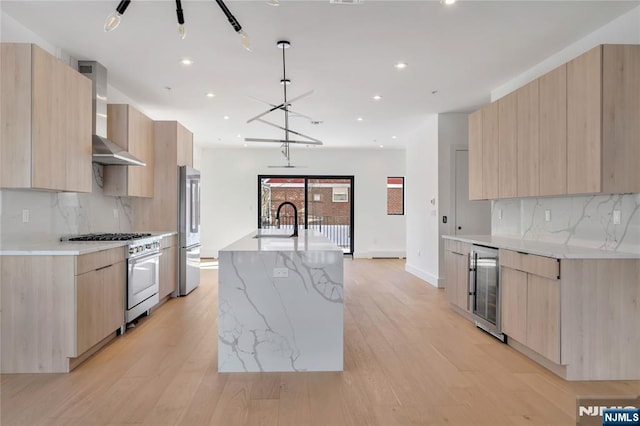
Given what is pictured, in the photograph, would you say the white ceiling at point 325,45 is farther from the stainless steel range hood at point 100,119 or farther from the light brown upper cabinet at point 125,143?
the light brown upper cabinet at point 125,143

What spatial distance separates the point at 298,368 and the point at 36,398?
1737mm

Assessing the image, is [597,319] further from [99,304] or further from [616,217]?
[99,304]

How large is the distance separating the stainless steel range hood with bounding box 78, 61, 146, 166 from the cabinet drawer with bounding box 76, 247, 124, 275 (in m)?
1.00

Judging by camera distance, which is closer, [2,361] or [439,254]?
[2,361]

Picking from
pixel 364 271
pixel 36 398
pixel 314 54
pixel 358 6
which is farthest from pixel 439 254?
pixel 36 398

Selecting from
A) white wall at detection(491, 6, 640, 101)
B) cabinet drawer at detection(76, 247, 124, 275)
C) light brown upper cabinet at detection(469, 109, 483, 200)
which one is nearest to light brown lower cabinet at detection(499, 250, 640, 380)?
white wall at detection(491, 6, 640, 101)

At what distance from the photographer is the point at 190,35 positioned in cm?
342

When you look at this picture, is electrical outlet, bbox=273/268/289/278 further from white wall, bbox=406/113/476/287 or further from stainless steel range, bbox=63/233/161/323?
white wall, bbox=406/113/476/287

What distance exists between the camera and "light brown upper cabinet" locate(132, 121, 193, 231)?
5426 millimetres

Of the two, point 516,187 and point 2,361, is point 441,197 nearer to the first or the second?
point 516,187

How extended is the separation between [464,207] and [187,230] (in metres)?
4.36

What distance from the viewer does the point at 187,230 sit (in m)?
5.56

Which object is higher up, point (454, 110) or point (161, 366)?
point (454, 110)

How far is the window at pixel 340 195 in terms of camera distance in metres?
9.72
